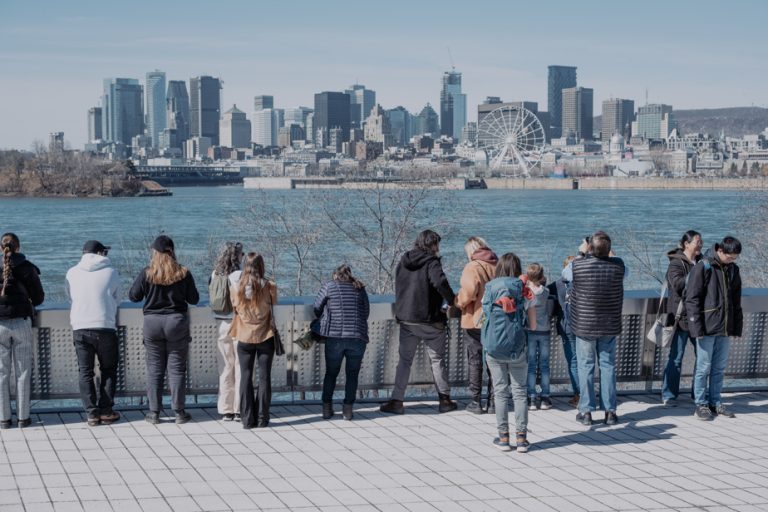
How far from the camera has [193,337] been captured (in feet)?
27.1

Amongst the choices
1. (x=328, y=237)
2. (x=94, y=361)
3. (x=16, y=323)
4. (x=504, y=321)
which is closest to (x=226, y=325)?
(x=94, y=361)

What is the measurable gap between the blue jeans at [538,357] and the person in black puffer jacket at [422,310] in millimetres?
706

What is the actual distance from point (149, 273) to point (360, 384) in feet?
7.19

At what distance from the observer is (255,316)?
24.7 feet

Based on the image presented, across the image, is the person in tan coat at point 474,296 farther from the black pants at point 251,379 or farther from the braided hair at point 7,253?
the braided hair at point 7,253

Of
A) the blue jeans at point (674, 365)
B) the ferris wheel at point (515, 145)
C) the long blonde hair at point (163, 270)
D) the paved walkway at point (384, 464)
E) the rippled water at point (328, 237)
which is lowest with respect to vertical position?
the rippled water at point (328, 237)

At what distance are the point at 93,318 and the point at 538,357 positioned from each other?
12.2 feet

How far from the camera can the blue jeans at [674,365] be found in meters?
8.56

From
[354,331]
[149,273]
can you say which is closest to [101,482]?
[149,273]

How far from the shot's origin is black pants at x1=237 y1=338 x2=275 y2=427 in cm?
763

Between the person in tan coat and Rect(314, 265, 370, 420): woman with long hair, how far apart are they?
80 cm

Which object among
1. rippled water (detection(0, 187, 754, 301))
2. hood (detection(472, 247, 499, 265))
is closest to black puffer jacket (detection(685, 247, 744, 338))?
hood (detection(472, 247, 499, 265))

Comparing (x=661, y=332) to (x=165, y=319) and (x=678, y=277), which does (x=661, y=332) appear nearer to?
(x=678, y=277)

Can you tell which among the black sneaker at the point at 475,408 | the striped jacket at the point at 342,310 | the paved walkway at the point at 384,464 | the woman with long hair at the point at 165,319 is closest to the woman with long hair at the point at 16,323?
the paved walkway at the point at 384,464
